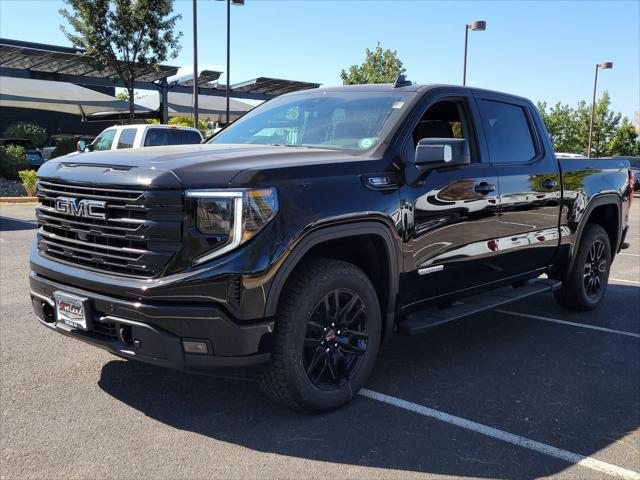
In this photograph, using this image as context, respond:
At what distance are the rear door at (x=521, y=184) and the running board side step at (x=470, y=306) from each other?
0.19 meters

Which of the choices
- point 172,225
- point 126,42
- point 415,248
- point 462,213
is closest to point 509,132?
point 462,213

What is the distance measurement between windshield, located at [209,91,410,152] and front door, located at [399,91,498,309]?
0.24m

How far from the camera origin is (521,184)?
475cm

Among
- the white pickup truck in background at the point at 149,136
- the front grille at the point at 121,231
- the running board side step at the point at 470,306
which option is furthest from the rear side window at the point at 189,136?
the front grille at the point at 121,231

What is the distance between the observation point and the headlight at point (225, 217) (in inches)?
117

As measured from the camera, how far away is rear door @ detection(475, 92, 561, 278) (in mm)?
4652

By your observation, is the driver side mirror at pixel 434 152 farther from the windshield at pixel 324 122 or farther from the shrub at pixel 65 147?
the shrub at pixel 65 147

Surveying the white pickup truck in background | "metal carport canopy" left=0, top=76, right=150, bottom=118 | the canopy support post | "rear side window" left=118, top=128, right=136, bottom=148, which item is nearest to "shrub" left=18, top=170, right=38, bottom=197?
the white pickup truck in background

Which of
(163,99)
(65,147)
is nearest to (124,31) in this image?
(65,147)

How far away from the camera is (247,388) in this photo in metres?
3.92

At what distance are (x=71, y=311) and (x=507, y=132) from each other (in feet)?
11.7

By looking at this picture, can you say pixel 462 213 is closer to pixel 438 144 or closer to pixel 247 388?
pixel 438 144

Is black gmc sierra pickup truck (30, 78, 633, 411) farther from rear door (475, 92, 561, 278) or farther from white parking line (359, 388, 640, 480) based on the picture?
white parking line (359, 388, 640, 480)

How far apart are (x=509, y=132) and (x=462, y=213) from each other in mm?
1210
